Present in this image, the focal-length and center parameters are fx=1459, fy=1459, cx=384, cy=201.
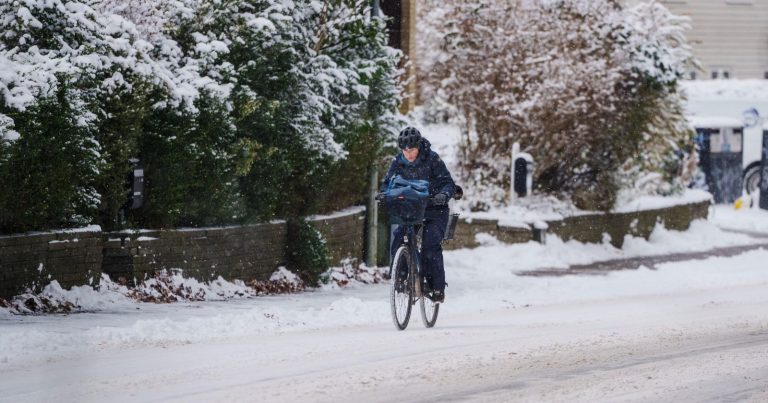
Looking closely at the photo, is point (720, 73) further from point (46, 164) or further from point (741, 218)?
point (46, 164)

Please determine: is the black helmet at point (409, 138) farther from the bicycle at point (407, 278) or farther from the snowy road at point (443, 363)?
the snowy road at point (443, 363)

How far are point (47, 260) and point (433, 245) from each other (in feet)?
12.0

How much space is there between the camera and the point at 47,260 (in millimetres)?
13812

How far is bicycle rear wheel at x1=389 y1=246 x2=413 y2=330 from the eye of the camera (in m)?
13.0

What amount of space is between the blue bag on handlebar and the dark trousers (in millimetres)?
280

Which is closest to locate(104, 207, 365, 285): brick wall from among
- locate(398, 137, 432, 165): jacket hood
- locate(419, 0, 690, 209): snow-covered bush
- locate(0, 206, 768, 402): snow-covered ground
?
locate(0, 206, 768, 402): snow-covered ground

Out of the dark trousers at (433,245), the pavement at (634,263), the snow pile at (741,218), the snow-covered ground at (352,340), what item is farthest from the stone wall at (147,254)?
the snow pile at (741,218)

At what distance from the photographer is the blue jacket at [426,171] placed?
13258 mm

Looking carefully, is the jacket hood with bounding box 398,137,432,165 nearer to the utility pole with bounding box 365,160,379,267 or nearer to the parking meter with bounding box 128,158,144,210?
the parking meter with bounding box 128,158,144,210

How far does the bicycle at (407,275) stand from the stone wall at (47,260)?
3.26 metres

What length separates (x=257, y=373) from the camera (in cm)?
1040

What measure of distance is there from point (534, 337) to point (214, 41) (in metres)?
5.17

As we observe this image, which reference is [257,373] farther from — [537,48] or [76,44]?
[537,48]

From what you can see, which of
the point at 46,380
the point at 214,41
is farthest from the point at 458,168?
the point at 46,380
